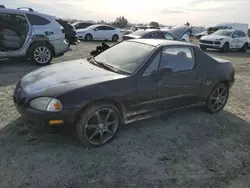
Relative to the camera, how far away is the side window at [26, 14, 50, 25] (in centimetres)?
789

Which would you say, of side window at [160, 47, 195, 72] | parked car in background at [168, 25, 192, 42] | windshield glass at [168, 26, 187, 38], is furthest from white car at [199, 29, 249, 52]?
side window at [160, 47, 195, 72]

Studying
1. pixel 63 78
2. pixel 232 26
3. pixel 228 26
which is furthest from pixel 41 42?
pixel 232 26

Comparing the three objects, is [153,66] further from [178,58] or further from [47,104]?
[47,104]

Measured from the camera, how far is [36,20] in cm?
800

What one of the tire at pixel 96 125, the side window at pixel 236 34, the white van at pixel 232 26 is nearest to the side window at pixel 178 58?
the tire at pixel 96 125

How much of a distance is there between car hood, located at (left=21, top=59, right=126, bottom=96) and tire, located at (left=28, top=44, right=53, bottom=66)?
4.32m

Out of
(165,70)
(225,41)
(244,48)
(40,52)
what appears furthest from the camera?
(244,48)

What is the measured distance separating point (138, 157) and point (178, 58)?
74.7 inches

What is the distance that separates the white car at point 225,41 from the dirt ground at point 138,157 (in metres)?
12.9

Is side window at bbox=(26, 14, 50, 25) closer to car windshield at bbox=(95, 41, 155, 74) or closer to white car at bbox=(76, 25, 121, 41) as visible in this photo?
car windshield at bbox=(95, 41, 155, 74)

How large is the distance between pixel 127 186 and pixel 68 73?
190 centimetres

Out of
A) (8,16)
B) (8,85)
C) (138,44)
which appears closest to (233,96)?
(138,44)

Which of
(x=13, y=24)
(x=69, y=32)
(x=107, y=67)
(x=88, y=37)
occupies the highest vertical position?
(x=13, y=24)

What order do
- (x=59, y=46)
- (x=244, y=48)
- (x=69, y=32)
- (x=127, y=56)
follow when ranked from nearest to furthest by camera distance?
(x=127, y=56)
(x=59, y=46)
(x=69, y=32)
(x=244, y=48)
